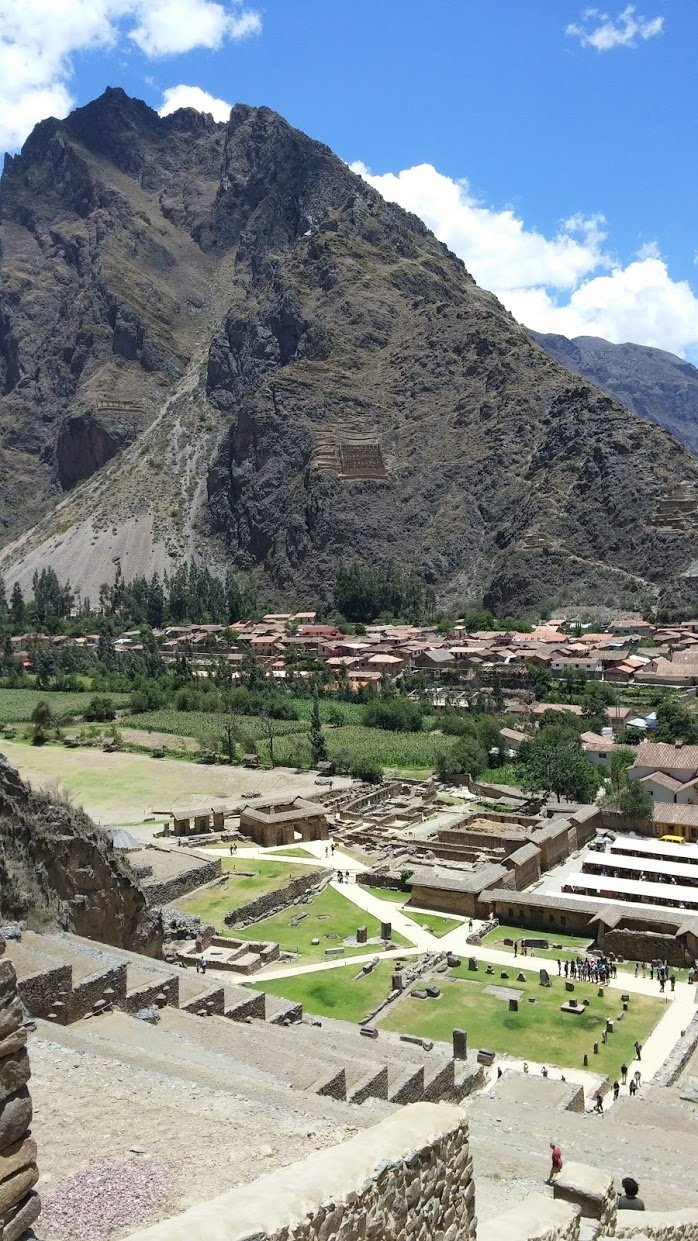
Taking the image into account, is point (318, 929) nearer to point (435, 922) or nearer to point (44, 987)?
point (435, 922)

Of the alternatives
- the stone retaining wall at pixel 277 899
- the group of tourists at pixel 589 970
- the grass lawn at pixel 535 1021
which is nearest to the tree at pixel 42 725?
the stone retaining wall at pixel 277 899

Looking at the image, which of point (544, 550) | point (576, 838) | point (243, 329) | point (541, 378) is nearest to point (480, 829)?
point (576, 838)

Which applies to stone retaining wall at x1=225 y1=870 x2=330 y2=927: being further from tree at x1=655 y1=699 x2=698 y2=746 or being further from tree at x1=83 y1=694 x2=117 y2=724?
tree at x1=83 y1=694 x2=117 y2=724

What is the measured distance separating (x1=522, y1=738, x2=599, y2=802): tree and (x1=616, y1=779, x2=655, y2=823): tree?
4.74m

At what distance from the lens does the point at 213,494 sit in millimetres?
166500

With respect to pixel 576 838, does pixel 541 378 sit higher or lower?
higher

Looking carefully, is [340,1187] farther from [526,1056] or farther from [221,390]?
[221,390]

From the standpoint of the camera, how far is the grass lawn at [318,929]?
112 feet

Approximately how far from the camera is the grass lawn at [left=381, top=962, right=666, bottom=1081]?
2589cm

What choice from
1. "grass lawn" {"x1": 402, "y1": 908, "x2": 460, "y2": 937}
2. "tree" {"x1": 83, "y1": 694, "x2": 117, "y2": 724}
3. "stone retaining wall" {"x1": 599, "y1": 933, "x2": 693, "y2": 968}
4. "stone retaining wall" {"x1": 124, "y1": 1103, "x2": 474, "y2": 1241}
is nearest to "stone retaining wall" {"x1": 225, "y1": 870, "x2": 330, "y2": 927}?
"grass lawn" {"x1": 402, "y1": 908, "x2": 460, "y2": 937}

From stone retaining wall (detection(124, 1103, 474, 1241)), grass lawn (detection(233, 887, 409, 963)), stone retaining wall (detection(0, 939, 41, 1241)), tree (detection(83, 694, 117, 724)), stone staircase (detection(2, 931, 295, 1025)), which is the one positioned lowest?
grass lawn (detection(233, 887, 409, 963))

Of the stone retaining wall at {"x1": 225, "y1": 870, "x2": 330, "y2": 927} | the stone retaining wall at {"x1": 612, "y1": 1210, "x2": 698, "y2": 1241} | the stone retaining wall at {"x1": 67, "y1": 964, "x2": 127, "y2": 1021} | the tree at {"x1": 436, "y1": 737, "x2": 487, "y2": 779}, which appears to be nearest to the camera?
the stone retaining wall at {"x1": 612, "y1": 1210, "x2": 698, "y2": 1241}

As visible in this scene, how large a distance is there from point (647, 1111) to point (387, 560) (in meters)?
127

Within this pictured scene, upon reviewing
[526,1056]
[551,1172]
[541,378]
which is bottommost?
[526,1056]
